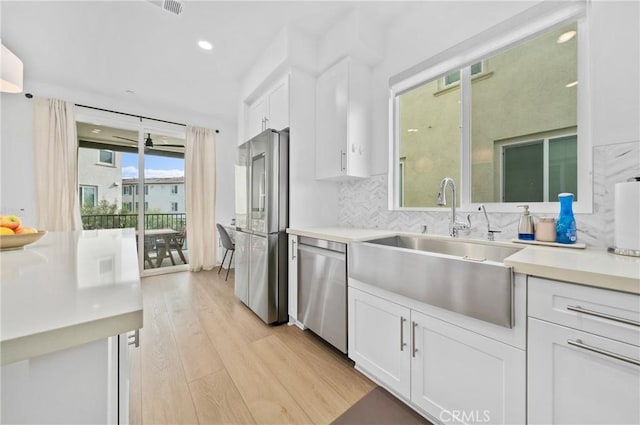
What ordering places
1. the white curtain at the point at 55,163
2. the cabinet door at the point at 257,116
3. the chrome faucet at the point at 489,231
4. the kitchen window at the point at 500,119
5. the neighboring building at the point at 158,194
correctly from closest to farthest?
the kitchen window at the point at 500,119
the chrome faucet at the point at 489,231
the cabinet door at the point at 257,116
the white curtain at the point at 55,163
the neighboring building at the point at 158,194

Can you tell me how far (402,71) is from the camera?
216 centimetres

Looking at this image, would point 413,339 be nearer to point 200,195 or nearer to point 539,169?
point 539,169

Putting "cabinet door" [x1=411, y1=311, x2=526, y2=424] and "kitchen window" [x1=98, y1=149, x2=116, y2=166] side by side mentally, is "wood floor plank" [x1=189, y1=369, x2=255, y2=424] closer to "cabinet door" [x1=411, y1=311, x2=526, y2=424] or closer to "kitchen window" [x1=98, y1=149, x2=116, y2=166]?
"cabinet door" [x1=411, y1=311, x2=526, y2=424]

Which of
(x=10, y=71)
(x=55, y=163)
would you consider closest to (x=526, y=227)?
(x=10, y=71)

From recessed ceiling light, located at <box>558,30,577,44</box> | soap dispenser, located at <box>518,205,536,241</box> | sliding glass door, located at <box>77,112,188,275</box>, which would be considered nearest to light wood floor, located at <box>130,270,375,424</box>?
soap dispenser, located at <box>518,205,536,241</box>

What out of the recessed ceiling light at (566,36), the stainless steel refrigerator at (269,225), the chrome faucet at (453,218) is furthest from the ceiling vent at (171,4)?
the recessed ceiling light at (566,36)

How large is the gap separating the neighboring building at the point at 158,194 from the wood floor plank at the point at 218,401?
133 inches

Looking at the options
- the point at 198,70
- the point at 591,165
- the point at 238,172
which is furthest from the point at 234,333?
the point at 198,70

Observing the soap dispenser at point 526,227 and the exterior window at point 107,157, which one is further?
the exterior window at point 107,157

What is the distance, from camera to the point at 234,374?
5.47 feet

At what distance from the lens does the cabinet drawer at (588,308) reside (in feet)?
2.46

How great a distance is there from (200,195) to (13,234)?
3403 mm

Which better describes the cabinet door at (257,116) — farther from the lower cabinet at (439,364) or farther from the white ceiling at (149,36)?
the lower cabinet at (439,364)

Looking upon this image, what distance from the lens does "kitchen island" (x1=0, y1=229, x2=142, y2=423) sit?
1.26ft
